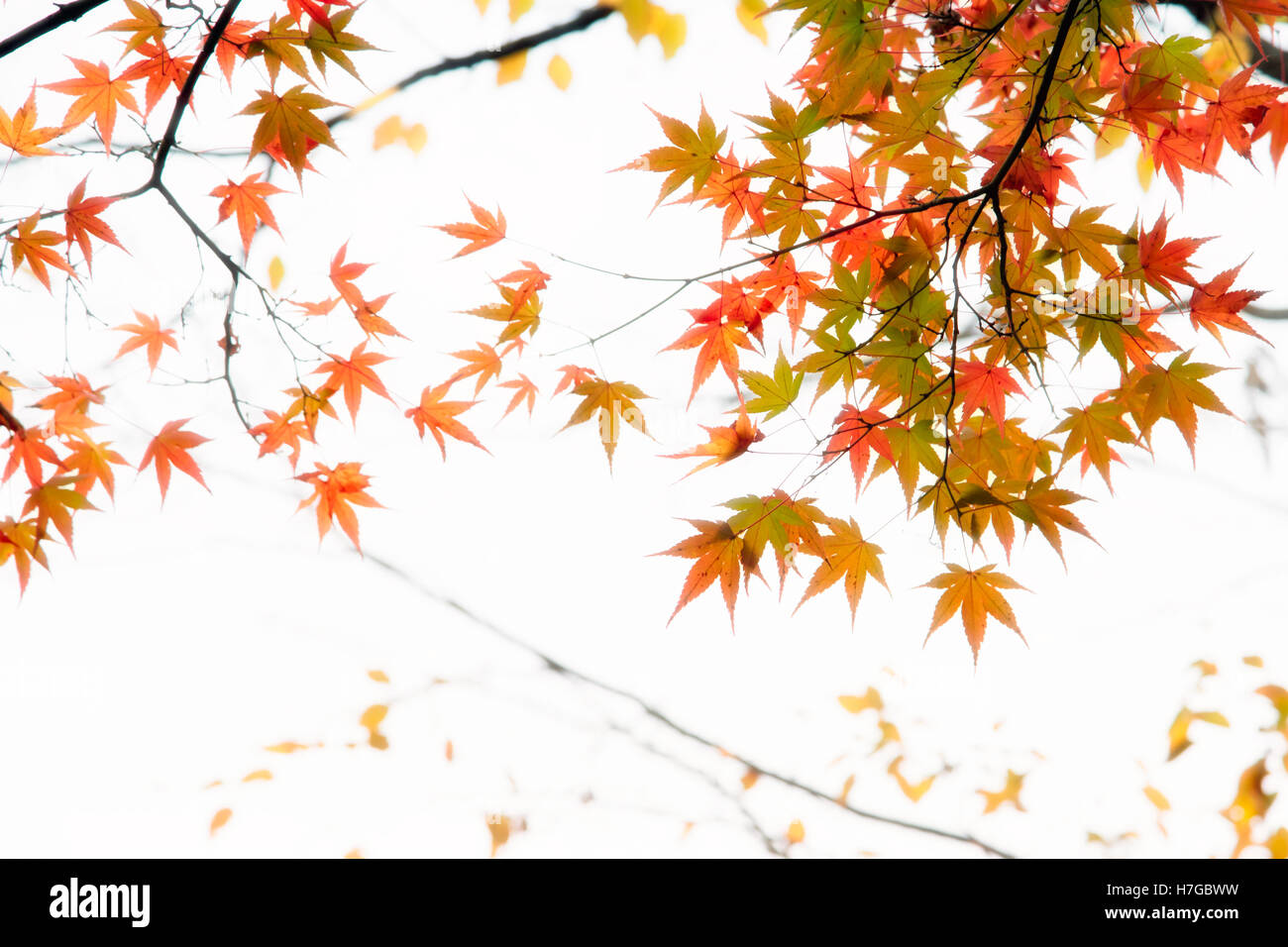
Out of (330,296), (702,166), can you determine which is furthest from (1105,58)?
(330,296)

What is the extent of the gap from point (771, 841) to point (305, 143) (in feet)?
10.4

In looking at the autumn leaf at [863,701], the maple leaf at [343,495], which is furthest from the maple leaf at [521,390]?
the autumn leaf at [863,701]

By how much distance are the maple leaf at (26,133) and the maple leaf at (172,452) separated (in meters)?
0.53

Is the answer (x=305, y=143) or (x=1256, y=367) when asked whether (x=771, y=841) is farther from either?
(x=305, y=143)

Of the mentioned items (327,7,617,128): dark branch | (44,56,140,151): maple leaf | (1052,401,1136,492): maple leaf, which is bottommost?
(1052,401,1136,492): maple leaf

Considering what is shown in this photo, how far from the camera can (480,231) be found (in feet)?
4.22

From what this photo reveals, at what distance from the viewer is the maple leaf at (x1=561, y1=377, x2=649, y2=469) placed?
1199 millimetres

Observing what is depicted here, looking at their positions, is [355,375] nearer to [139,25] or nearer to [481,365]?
[481,365]

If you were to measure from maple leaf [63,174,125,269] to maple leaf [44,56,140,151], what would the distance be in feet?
0.32

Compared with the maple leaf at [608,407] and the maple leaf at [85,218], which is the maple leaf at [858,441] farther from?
the maple leaf at [85,218]

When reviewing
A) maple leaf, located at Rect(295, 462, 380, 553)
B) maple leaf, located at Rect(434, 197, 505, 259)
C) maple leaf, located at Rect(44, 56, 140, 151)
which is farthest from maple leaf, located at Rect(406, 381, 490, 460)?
maple leaf, located at Rect(44, 56, 140, 151)

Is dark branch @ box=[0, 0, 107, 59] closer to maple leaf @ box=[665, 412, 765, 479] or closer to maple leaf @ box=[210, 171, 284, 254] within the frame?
maple leaf @ box=[210, 171, 284, 254]

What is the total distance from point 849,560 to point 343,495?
43.0 inches

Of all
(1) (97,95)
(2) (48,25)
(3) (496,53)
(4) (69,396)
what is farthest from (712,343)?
(3) (496,53)
